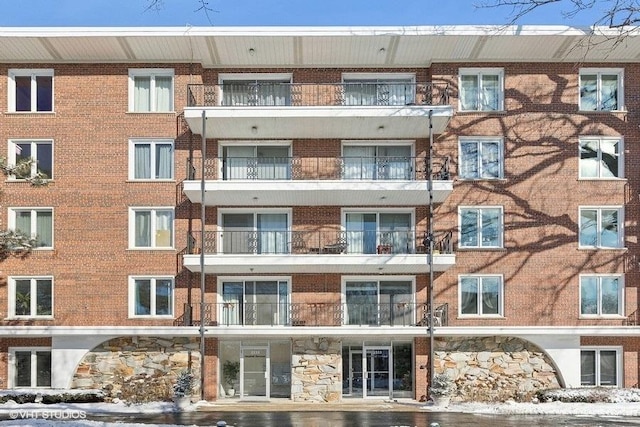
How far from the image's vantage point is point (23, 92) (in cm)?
2216

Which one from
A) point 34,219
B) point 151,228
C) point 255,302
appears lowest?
point 255,302

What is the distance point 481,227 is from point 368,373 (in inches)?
256

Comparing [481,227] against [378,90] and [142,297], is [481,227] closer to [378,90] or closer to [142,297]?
[378,90]

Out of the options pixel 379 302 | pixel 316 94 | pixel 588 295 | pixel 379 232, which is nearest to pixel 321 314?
pixel 379 302

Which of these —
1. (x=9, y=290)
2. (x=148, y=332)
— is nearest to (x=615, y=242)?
(x=148, y=332)

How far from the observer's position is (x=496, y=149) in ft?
72.6

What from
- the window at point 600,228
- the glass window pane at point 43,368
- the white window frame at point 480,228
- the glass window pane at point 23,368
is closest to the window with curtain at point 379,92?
the white window frame at point 480,228

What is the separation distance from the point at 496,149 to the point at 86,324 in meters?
15.6

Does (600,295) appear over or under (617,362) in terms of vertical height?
over

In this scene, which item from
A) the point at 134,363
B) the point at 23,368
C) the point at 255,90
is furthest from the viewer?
the point at 255,90

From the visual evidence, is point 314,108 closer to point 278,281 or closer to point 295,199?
point 295,199

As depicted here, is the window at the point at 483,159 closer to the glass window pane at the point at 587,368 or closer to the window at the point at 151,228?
the glass window pane at the point at 587,368

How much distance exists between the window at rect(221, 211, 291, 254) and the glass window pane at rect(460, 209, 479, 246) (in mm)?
6187

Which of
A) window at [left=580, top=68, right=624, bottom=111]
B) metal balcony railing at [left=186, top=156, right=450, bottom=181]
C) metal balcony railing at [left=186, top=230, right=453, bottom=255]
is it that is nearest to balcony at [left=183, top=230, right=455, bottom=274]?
metal balcony railing at [left=186, top=230, right=453, bottom=255]
